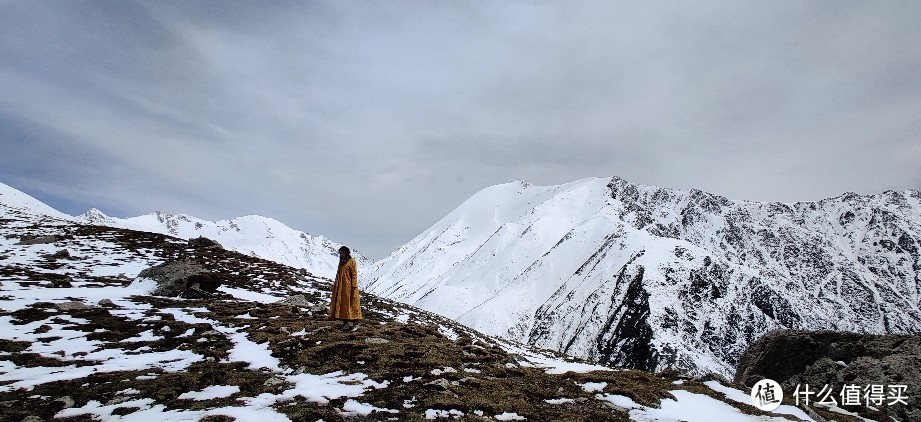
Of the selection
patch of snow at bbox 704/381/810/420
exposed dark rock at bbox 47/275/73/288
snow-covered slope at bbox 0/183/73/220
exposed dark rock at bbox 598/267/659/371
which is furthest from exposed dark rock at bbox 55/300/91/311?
exposed dark rock at bbox 598/267/659/371

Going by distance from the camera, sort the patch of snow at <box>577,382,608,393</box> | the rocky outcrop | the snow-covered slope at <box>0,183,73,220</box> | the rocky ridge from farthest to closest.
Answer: the snow-covered slope at <box>0,183,73,220</box>
the rocky outcrop
the patch of snow at <box>577,382,608,393</box>
the rocky ridge

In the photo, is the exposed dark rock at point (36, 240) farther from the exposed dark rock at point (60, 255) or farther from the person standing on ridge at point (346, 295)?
the person standing on ridge at point (346, 295)

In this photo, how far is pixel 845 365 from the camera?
14875 millimetres

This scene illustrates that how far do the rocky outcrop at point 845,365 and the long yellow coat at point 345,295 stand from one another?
16673mm

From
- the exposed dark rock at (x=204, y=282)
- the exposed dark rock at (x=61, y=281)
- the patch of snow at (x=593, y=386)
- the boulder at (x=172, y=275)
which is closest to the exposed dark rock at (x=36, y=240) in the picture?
the exposed dark rock at (x=61, y=281)

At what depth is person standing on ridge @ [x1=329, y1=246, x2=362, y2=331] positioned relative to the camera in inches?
785

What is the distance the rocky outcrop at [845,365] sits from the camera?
12.5 metres

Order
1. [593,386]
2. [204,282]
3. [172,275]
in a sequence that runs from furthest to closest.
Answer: [204,282]
[172,275]
[593,386]

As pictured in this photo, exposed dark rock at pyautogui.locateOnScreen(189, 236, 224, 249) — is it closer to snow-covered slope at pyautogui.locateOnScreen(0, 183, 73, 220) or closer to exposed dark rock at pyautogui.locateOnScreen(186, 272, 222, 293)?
exposed dark rock at pyautogui.locateOnScreen(186, 272, 222, 293)

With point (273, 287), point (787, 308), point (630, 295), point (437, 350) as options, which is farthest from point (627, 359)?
point (437, 350)

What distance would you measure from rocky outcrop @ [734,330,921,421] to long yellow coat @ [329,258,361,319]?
16673 millimetres

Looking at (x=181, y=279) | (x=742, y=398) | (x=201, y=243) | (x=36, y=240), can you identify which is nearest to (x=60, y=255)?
(x=36, y=240)

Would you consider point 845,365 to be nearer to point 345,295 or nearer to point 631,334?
point 345,295

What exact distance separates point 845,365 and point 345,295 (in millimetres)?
18750
